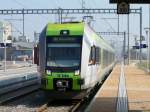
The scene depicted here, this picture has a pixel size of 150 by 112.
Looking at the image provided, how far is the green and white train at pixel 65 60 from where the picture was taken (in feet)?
62.8

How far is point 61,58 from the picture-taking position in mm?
19656

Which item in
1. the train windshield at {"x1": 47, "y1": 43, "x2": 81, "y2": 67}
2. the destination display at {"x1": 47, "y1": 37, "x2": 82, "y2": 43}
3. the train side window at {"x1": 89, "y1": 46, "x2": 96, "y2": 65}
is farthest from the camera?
the train side window at {"x1": 89, "y1": 46, "x2": 96, "y2": 65}

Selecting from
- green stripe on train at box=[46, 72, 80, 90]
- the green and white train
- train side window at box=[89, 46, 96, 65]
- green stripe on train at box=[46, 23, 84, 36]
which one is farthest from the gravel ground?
green stripe on train at box=[46, 23, 84, 36]

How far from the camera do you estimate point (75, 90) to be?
1930 centimetres

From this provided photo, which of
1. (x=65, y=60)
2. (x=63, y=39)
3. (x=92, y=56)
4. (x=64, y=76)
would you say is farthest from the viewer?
(x=92, y=56)

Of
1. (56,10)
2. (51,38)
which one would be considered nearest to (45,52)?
(51,38)

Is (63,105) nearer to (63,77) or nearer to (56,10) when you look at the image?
(63,77)

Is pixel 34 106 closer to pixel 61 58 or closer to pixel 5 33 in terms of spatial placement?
pixel 61 58

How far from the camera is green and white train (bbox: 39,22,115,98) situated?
19.2 metres

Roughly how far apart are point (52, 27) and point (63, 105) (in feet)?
10.0

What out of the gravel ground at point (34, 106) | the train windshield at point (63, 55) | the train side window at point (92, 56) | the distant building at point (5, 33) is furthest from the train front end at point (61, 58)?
the distant building at point (5, 33)

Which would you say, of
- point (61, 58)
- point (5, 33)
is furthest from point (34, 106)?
point (5, 33)

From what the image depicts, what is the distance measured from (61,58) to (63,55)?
0.45 ft

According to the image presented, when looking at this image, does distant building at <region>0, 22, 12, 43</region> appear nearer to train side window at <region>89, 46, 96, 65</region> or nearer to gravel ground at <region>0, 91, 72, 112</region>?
train side window at <region>89, 46, 96, 65</region>
